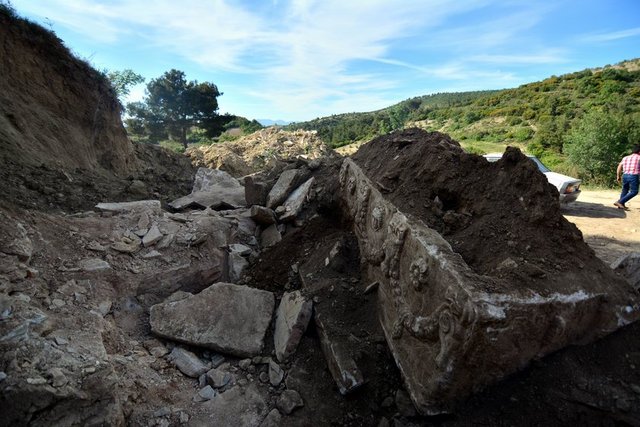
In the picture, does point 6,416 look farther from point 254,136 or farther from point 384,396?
point 254,136

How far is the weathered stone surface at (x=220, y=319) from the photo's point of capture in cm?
304

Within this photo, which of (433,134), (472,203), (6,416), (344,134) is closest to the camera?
(6,416)

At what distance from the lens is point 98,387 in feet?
7.09

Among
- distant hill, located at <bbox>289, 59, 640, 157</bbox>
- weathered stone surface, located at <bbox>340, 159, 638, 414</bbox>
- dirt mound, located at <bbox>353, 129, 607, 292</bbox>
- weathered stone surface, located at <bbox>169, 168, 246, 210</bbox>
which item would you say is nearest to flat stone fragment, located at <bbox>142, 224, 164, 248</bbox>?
weathered stone surface, located at <bbox>169, 168, 246, 210</bbox>

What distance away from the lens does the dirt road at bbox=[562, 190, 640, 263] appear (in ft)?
18.0

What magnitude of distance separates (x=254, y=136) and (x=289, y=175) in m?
12.0

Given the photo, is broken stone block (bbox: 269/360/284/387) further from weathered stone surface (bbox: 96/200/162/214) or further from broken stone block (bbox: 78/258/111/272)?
weathered stone surface (bbox: 96/200/162/214)

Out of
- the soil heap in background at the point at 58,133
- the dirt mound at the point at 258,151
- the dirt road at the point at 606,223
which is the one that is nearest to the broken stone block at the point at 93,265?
the soil heap in background at the point at 58,133

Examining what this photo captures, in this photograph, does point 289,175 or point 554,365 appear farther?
point 289,175

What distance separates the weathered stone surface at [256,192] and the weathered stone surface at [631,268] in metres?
4.49

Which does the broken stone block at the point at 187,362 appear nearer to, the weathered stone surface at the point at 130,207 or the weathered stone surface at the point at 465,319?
the weathered stone surface at the point at 465,319

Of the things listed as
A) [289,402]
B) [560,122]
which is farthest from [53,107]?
[560,122]

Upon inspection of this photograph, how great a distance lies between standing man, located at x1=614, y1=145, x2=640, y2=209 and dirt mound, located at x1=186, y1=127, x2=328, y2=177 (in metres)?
8.38

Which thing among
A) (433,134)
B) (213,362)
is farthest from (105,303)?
(433,134)
